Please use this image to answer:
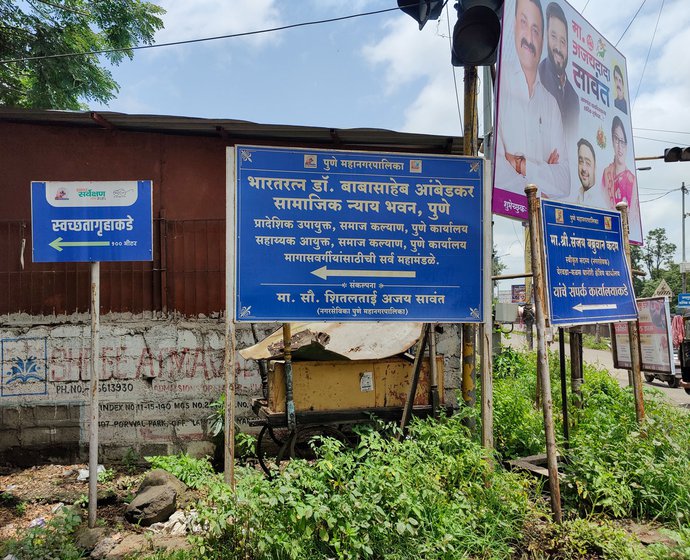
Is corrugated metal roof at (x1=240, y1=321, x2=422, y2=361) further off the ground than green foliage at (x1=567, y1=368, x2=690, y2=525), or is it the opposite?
corrugated metal roof at (x1=240, y1=321, x2=422, y2=361)

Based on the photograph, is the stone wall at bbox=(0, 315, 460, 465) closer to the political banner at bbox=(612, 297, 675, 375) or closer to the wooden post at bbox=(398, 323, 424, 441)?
the wooden post at bbox=(398, 323, 424, 441)

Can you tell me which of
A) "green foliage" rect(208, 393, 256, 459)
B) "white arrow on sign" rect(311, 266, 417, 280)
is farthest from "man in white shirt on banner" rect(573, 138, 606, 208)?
"green foliage" rect(208, 393, 256, 459)

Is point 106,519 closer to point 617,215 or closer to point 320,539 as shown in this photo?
point 320,539

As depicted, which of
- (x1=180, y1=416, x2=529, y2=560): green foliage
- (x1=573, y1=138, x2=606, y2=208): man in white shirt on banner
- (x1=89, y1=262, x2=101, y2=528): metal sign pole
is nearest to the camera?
(x1=180, y1=416, x2=529, y2=560): green foliage

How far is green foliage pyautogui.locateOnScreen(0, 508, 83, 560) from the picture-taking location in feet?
11.3

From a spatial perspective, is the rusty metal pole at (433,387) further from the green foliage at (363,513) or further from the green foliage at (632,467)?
the green foliage at (363,513)

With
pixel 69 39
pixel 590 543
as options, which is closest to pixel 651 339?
pixel 590 543

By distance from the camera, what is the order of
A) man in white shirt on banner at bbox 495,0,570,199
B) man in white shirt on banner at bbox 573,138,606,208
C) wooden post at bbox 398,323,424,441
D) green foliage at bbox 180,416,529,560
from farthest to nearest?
1. man in white shirt on banner at bbox 573,138,606,208
2. man in white shirt on banner at bbox 495,0,570,199
3. wooden post at bbox 398,323,424,441
4. green foliage at bbox 180,416,529,560

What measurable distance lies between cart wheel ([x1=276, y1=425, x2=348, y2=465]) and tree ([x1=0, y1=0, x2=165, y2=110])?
8.57 metres

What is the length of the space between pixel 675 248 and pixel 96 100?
49.8 metres

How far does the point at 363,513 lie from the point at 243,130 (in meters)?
4.35

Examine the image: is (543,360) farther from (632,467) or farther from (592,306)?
(632,467)

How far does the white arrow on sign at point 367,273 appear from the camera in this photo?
12.4ft

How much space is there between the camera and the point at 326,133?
6.05 metres
